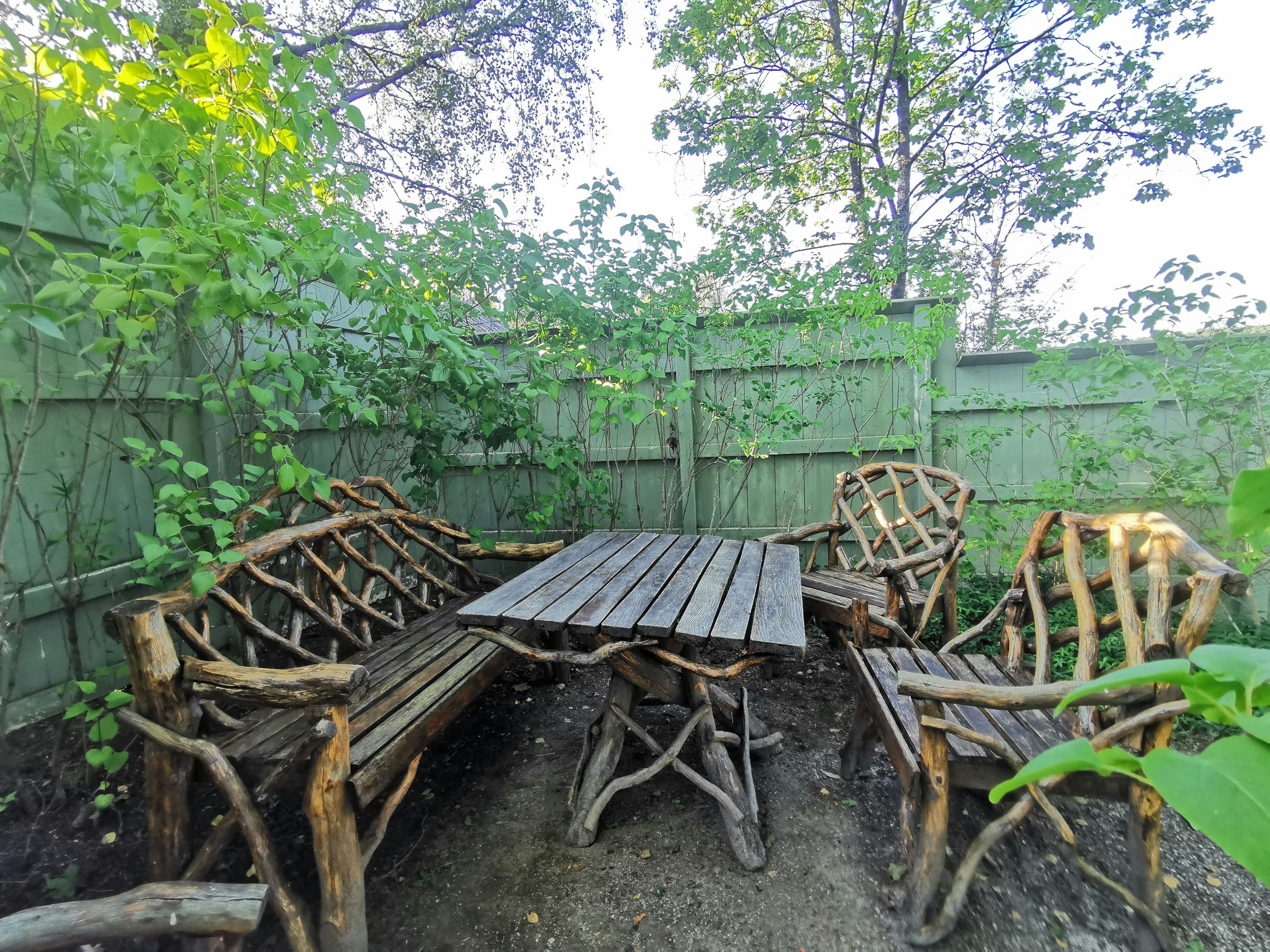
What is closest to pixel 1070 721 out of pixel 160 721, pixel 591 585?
pixel 591 585

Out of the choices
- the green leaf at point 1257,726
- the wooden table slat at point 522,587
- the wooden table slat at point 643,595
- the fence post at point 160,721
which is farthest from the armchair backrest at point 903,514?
the fence post at point 160,721

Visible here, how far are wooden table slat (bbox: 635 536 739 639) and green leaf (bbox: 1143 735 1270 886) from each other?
54.9 inches

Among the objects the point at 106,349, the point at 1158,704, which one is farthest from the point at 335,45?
the point at 1158,704

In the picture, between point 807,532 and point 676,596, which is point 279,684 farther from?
point 807,532

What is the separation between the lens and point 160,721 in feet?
4.38

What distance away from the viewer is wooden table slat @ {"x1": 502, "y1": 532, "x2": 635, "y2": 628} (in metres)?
1.67

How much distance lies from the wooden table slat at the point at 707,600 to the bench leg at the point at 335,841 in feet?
2.90

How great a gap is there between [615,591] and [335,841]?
1.01m

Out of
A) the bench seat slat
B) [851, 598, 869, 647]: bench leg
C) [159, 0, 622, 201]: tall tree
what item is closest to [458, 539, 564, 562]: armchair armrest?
[851, 598, 869, 647]: bench leg

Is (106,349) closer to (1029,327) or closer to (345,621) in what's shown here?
(345,621)

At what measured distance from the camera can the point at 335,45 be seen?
159 cm

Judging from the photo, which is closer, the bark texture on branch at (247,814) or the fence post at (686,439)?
the bark texture on branch at (247,814)

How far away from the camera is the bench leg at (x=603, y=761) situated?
1.75 meters

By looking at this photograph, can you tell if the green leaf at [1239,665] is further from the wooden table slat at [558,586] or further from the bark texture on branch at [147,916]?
the wooden table slat at [558,586]
